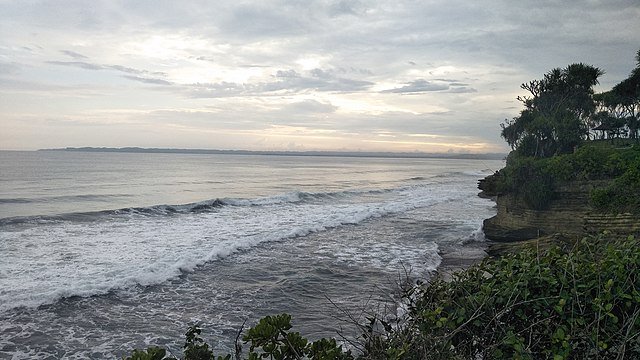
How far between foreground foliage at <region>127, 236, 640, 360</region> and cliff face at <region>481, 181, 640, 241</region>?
40.3ft

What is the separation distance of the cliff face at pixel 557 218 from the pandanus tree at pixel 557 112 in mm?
11355

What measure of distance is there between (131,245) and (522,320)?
54.1 feet

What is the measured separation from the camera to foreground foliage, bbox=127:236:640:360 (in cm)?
368

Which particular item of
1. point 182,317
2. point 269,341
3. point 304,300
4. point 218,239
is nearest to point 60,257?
point 218,239

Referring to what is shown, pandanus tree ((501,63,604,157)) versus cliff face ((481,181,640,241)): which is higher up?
pandanus tree ((501,63,604,157))

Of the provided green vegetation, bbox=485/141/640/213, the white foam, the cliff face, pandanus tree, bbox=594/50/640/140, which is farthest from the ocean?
pandanus tree, bbox=594/50/640/140

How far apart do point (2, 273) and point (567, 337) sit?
14720 mm

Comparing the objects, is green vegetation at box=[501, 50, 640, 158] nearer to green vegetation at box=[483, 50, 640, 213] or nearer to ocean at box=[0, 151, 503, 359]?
green vegetation at box=[483, 50, 640, 213]

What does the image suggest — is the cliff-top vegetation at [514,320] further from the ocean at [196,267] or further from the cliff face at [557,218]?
the cliff face at [557,218]

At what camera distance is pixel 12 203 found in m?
30.5

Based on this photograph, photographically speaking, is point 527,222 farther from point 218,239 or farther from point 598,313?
point 598,313

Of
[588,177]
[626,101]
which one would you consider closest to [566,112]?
[626,101]

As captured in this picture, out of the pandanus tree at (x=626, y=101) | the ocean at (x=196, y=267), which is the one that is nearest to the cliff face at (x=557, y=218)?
the ocean at (x=196, y=267)

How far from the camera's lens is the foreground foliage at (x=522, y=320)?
3.68 m
